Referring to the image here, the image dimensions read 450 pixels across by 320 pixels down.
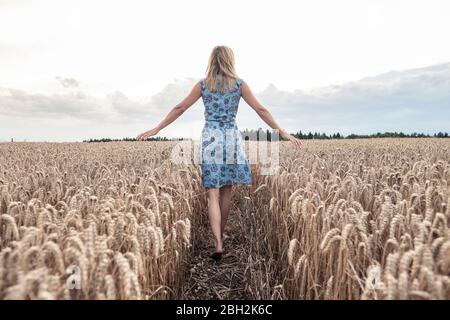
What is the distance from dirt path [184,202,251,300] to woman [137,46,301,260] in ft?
0.75

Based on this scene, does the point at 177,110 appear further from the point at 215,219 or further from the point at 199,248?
the point at 199,248

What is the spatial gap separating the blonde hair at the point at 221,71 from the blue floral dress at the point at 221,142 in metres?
0.08

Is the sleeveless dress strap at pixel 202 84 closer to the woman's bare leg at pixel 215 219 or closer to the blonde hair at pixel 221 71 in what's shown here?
the blonde hair at pixel 221 71

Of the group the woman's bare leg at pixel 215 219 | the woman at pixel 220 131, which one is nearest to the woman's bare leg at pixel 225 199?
the woman at pixel 220 131

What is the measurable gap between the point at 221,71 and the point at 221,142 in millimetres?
794

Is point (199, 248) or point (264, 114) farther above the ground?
point (264, 114)

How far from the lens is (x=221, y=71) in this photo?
15.5ft

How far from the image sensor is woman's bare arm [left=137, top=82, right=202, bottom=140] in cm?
496

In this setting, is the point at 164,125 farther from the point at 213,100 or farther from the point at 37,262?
the point at 37,262

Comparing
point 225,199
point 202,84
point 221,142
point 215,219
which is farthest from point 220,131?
point 215,219

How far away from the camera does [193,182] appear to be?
679 cm

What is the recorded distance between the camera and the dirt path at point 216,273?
4223 mm

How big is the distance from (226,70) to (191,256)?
2.20m

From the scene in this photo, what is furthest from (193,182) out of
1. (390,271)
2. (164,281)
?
(390,271)
